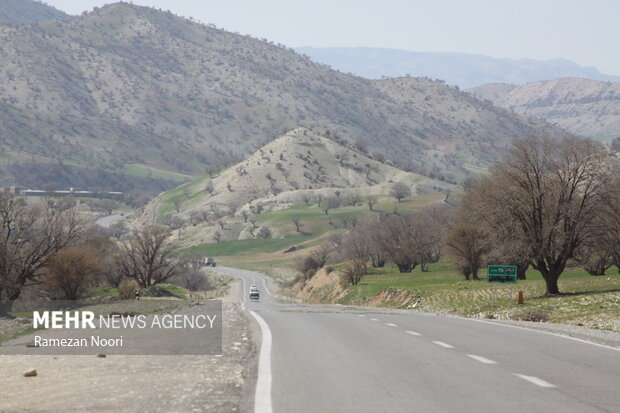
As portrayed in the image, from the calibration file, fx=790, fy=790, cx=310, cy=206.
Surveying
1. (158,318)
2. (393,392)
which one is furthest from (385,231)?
(393,392)

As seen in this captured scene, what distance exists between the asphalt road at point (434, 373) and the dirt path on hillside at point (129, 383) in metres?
0.51

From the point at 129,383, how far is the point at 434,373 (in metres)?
4.79

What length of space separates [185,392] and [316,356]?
451cm

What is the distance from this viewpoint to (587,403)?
33.1 ft

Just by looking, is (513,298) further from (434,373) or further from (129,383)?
(129,383)

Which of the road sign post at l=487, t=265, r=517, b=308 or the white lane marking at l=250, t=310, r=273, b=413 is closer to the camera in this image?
the white lane marking at l=250, t=310, r=273, b=413

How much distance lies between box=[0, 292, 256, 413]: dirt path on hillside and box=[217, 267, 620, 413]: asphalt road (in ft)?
1.67

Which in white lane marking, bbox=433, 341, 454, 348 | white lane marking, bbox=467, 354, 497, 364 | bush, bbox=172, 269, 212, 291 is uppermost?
white lane marking, bbox=467, 354, 497, 364

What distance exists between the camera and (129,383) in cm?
1193

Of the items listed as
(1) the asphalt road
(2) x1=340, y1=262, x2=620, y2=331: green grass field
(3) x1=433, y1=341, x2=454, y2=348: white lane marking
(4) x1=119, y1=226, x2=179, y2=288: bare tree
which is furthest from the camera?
(4) x1=119, y1=226, x2=179, y2=288: bare tree

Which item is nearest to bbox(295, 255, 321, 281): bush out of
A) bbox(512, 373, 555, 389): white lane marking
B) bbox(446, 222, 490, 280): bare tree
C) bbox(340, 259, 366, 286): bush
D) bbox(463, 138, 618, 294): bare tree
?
bbox(340, 259, 366, 286): bush

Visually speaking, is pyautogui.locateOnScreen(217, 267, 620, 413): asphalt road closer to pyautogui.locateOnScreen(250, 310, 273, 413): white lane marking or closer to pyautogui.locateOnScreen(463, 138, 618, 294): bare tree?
pyautogui.locateOnScreen(250, 310, 273, 413): white lane marking

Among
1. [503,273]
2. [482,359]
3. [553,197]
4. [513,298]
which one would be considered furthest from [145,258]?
[482,359]

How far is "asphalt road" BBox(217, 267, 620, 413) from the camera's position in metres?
10.0
